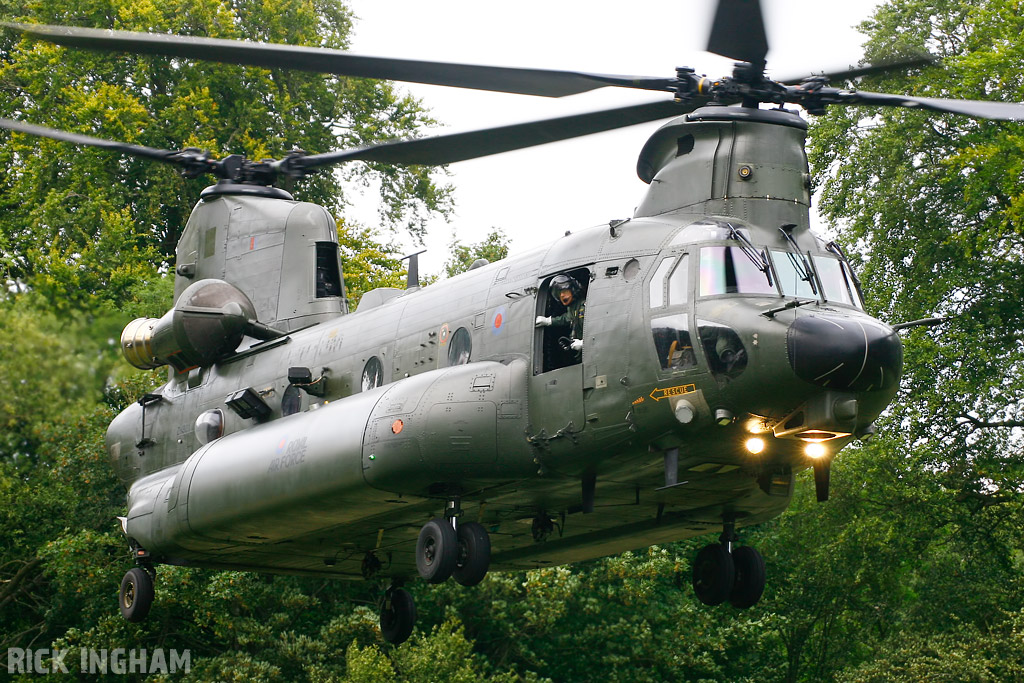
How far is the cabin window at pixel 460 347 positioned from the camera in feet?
47.8

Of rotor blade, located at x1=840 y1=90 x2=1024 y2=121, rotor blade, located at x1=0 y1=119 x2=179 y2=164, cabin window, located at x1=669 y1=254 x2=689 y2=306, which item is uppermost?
rotor blade, located at x1=0 y1=119 x2=179 y2=164

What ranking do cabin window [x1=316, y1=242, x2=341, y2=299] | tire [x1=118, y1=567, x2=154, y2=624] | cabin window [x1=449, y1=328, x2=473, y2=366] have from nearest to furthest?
1. cabin window [x1=449, y1=328, x2=473, y2=366]
2. tire [x1=118, y1=567, x2=154, y2=624]
3. cabin window [x1=316, y1=242, x2=341, y2=299]

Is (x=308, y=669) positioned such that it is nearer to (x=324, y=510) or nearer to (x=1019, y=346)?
(x=324, y=510)

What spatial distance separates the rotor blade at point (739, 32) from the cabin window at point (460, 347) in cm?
398

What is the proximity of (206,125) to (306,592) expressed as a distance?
15121 mm

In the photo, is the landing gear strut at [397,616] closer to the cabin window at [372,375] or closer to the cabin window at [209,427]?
the cabin window at [209,427]

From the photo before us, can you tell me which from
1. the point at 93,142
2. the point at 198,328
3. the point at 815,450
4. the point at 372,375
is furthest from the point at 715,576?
the point at 93,142

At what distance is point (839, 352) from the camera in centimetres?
1188

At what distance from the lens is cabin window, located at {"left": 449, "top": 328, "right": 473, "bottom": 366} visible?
1455cm

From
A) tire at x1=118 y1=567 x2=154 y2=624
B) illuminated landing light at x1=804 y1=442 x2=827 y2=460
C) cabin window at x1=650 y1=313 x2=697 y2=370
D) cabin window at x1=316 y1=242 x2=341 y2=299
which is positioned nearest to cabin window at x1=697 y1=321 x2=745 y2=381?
cabin window at x1=650 y1=313 x2=697 y2=370

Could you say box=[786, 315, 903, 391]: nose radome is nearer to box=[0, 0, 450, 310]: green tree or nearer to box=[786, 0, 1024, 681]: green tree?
box=[786, 0, 1024, 681]: green tree

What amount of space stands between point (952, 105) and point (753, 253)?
2.34 metres

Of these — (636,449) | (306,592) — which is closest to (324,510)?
(636,449)

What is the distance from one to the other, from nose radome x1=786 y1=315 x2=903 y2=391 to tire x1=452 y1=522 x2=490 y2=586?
3847 millimetres
